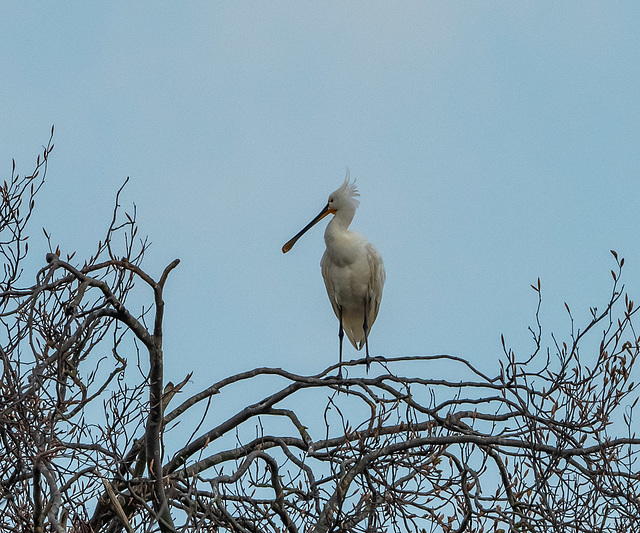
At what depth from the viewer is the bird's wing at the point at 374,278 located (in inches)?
389

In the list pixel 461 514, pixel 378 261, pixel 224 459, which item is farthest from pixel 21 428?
pixel 378 261

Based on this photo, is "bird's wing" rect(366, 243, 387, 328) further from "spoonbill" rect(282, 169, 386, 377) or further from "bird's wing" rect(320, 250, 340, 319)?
"bird's wing" rect(320, 250, 340, 319)

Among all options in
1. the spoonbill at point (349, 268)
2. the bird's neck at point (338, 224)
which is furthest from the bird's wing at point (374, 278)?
the bird's neck at point (338, 224)

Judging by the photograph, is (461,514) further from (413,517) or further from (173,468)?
(173,468)

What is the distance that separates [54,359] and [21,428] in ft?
1.44

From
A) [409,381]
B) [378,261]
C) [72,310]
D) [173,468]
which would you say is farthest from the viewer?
[378,261]

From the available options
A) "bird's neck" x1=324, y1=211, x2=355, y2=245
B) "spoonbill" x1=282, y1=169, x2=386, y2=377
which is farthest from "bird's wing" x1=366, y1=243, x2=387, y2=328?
"bird's neck" x1=324, y1=211, x2=355, y2=245

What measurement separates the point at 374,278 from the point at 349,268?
0.30 m

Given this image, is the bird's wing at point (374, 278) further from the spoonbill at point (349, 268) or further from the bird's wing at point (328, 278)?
the bird's wing at point (328, 278)

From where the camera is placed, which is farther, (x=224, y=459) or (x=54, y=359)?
(x=224, y=459)

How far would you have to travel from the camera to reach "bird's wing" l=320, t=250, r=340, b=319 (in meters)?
10.0

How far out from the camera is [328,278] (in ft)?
33.2

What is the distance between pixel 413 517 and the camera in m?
4.61

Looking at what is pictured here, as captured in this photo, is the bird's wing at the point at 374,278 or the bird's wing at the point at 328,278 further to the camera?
the bird's wing at the point at 328,278
